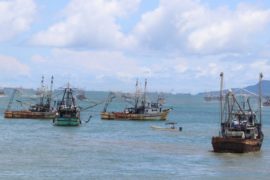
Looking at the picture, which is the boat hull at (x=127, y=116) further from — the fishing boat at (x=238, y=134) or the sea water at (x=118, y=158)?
the fishing boat at (x=238, y=134)

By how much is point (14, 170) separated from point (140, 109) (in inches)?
3606

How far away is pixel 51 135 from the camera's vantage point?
95438 millimetres

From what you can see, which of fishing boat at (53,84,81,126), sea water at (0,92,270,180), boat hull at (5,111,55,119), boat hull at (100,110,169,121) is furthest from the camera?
boat hull at (100,110,169,121)

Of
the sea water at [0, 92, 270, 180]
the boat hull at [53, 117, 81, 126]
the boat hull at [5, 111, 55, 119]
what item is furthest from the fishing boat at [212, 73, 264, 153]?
the boat hull at [5, 111, 55, 119]

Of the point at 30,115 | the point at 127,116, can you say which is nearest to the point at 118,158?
the point at 30,115

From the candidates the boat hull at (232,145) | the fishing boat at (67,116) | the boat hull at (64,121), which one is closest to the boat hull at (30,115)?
the fishing boat at (67,116)

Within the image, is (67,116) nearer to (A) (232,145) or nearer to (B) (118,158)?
(A) (232,145)

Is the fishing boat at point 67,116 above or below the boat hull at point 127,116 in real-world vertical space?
below

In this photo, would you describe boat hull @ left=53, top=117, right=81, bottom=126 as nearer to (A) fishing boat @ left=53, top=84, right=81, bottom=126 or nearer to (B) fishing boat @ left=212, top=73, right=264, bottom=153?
(A) fishing boat @ left=53, top=84, right=81, bottom=126

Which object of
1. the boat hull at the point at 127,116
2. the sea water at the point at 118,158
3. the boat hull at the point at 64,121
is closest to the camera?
the sea water at the point at 118,158

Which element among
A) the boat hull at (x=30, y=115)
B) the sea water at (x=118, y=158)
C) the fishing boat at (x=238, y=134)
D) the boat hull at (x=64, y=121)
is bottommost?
the sea water at (x=118, y=158)

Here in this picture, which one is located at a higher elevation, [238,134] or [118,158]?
[238,134]

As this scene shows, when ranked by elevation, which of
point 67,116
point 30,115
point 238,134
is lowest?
point 238,134

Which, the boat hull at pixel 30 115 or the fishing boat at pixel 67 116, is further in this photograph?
A: the boat hull at pixel 30 115
